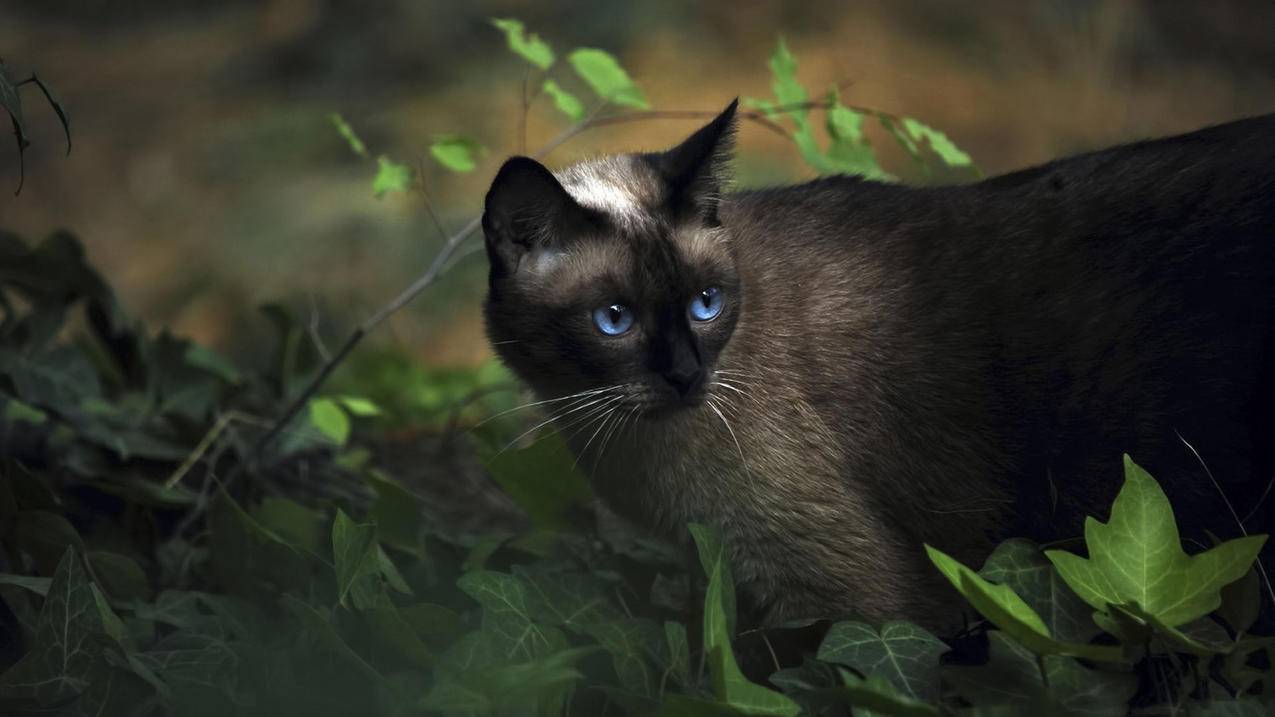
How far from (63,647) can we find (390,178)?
1477 millimetres

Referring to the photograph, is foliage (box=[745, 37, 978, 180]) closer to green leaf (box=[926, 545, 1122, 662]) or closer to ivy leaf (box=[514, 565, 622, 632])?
ivy leaf (box=[514, 565, 622, 632])

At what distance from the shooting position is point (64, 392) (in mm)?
3494

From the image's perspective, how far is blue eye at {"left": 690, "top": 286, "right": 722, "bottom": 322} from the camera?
265 centimetres

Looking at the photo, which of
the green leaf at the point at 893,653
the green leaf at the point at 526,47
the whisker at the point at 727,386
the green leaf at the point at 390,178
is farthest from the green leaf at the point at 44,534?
the green leaf at the point at 893,653

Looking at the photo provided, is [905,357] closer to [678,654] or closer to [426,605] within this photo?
[678,654]

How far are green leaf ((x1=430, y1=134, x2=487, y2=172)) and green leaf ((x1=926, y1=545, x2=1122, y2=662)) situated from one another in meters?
1.82

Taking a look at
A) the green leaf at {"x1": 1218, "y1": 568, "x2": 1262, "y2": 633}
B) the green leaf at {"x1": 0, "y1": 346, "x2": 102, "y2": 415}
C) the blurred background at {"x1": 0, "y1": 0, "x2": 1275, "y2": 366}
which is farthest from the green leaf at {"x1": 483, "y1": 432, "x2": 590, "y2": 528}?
the blurred background at {"x1": 0, "y1": 0, "x2": 1275, "y2": 366}

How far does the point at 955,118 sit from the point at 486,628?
6049mm

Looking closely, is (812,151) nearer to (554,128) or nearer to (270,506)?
(270,506)

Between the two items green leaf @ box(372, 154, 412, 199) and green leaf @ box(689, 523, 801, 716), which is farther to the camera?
A: green leaf @ box(372, 154, 412, 199)

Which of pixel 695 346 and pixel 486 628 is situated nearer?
pixel 486 628

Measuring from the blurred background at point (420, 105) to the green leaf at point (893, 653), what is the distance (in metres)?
4.02

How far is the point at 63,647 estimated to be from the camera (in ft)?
7.32

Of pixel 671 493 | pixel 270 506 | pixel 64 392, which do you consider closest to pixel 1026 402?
pixel 671 493
